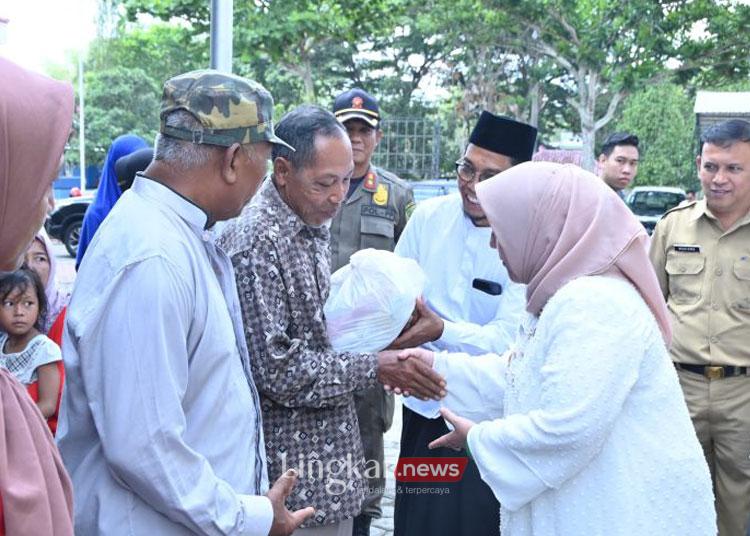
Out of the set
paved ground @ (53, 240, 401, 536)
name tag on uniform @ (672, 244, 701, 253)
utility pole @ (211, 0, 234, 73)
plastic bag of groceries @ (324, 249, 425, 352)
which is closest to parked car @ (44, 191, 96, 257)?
paved ground @ (53, 240, 401, 536)

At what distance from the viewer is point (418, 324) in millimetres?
3307

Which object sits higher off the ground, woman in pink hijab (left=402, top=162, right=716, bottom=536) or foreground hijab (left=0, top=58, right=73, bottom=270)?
foreground hijab (left=0, top=58, right=73, bottom=270)

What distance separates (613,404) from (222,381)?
0.97 m

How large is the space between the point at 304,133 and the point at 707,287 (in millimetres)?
2735

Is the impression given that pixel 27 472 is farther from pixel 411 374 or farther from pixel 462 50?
pixel 462 50

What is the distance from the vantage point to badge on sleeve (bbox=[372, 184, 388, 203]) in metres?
4.75

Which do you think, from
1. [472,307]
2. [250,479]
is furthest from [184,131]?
[472,307]

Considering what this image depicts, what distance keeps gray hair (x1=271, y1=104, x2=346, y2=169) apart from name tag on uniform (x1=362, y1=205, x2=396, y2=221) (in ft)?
5.80

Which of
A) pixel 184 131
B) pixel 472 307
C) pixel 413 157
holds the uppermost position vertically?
pixel 184 131

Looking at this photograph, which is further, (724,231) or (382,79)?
(382,79)

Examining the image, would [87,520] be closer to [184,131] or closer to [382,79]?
[184,131]

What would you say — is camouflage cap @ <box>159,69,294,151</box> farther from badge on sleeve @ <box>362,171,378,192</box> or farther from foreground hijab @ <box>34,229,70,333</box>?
badge on sleeve @ <box>362,171,378,192</box>

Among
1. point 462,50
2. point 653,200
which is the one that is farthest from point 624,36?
point 462,50

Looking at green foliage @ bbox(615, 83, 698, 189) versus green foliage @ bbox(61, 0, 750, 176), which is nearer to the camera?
green foliage @ bbox(61, 0, 750, 176)
